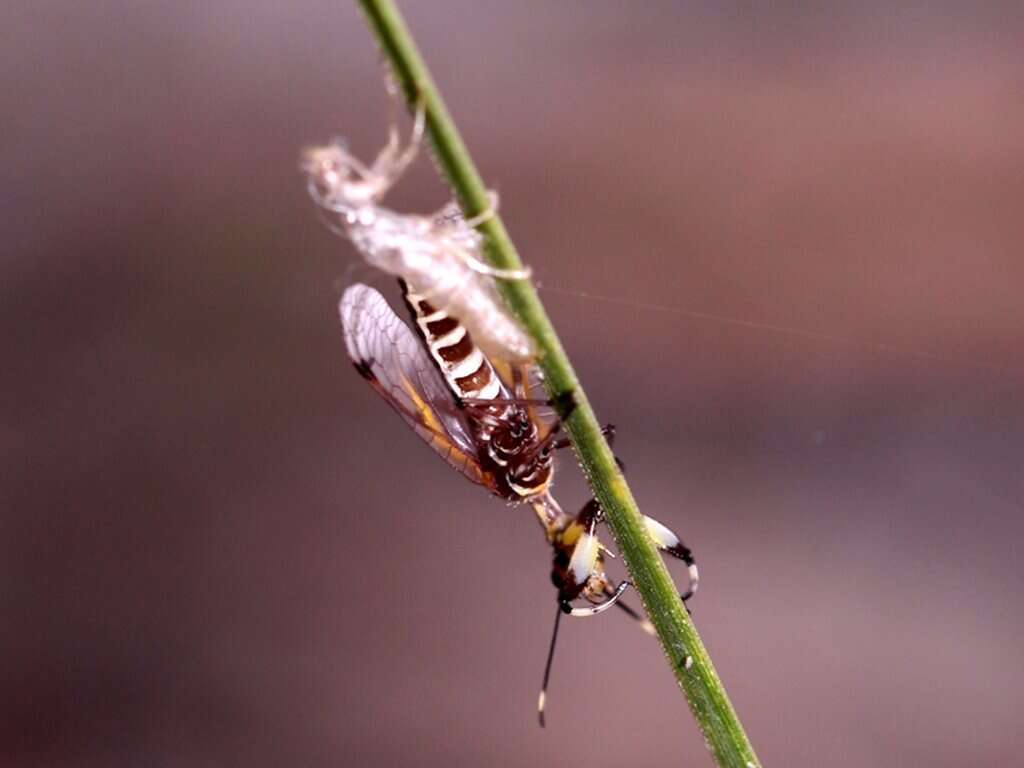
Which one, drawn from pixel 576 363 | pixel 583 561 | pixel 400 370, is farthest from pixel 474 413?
pixel 576 363

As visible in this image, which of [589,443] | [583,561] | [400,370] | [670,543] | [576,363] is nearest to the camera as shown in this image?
[589,443]

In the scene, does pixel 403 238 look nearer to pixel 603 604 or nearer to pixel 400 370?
pixel 400 370

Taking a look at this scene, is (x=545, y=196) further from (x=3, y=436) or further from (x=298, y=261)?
(x=3, y=436)

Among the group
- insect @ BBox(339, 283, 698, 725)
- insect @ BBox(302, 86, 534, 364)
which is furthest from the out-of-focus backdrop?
insect @ BBox(302, 86, 534, 364)

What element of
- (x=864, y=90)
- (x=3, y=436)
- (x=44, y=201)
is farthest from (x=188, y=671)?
(x=864, y=90)

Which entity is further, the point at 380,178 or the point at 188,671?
the point at 188,671
